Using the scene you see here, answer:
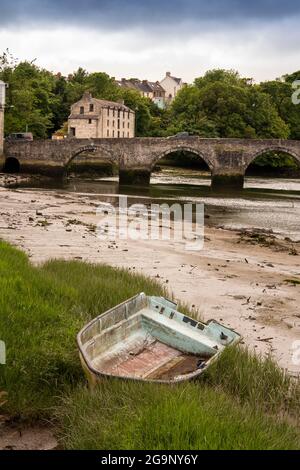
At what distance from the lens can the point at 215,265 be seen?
1284 centimetres

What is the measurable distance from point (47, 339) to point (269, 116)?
59.3m

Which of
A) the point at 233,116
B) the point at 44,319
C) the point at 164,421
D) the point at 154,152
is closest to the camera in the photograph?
the point at 164,421

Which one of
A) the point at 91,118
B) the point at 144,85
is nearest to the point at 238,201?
the point at 91,118

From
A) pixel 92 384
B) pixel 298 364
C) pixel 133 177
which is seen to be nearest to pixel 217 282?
pixel 298 364

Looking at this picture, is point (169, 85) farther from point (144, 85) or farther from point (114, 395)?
point (114, 395)

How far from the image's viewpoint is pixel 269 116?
6200cm

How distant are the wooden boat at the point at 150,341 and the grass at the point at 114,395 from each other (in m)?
0.27

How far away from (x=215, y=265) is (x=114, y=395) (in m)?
8.25

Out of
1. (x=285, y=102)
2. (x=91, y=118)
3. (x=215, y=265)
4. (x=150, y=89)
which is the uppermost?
(x=150, y=89)

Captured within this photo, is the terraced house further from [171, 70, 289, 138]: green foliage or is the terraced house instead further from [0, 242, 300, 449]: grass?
[0, 242, 300, 449]: grass

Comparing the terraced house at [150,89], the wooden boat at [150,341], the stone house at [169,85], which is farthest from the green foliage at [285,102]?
the wooden boat at [150,341]

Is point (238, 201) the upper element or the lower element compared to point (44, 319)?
upper

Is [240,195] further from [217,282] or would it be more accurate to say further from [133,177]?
[217,282]

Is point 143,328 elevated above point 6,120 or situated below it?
below
